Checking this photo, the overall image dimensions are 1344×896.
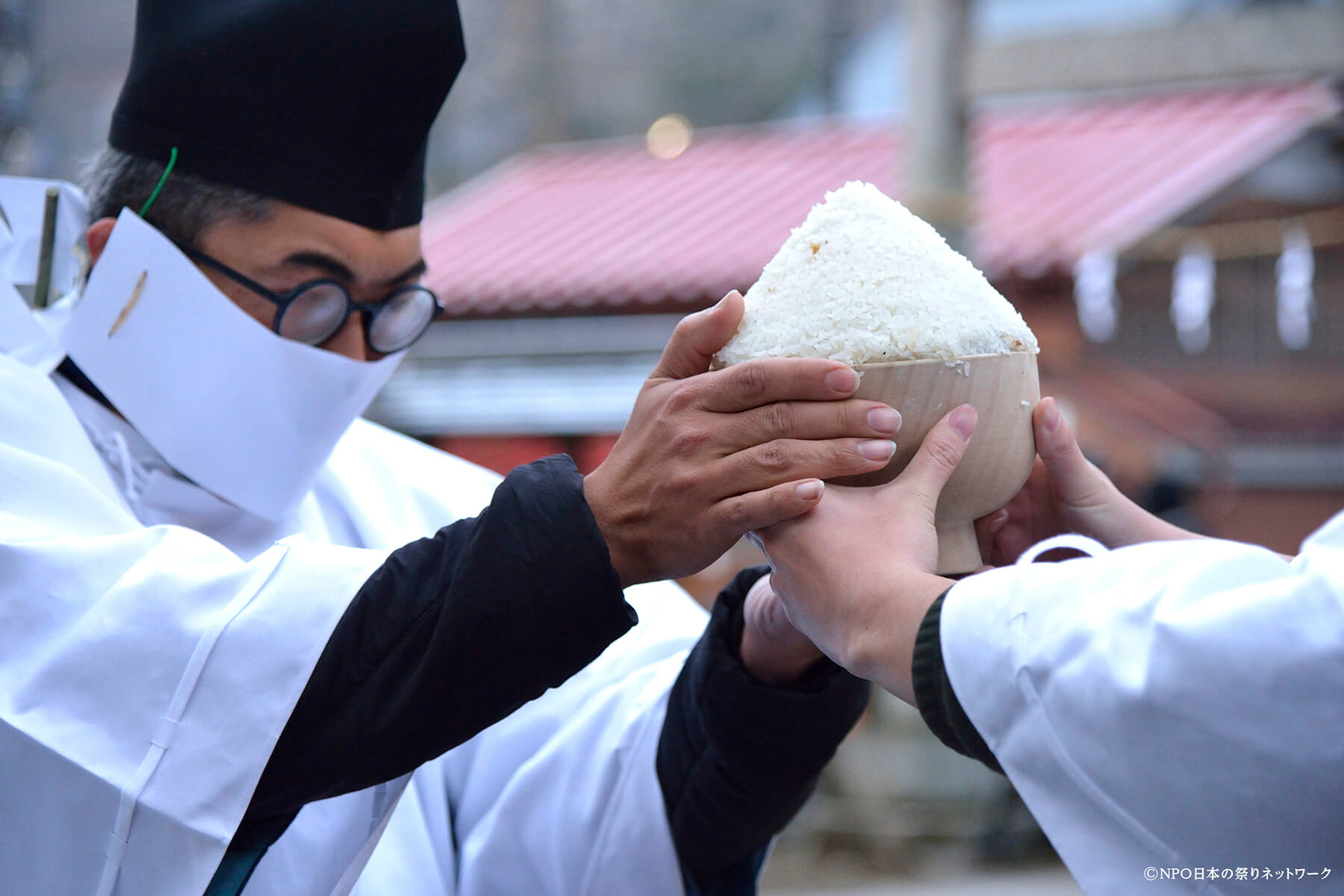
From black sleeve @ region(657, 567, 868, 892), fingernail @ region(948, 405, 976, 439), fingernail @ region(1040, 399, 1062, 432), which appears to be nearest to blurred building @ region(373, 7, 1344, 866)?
black sleeve @ region(657, 567, 868, 892)

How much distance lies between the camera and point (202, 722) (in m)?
1.20

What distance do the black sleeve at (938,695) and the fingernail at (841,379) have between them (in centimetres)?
23

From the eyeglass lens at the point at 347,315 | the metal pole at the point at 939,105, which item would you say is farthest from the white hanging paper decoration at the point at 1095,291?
the eyeglass lens at the point at 347,315

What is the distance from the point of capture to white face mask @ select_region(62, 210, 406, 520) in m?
1.61

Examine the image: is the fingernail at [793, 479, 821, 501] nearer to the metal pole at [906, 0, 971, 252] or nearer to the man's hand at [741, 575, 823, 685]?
the man's hand at [741, 575, 823, 685]

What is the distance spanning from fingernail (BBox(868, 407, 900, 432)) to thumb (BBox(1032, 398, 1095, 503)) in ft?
0.62

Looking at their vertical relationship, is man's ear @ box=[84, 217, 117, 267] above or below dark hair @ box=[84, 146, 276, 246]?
below

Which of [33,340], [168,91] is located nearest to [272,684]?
[33,340]

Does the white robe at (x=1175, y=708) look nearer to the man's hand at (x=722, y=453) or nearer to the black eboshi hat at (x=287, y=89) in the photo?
the man's hand at (x=722, y=453)

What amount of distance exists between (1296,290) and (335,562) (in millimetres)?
6111

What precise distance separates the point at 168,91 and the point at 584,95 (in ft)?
52.2

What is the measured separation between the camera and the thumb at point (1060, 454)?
1.25 m

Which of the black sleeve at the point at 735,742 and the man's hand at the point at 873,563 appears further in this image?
the black sleeve at the point at 735,742

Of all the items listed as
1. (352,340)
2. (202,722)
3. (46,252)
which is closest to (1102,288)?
(352,340)
